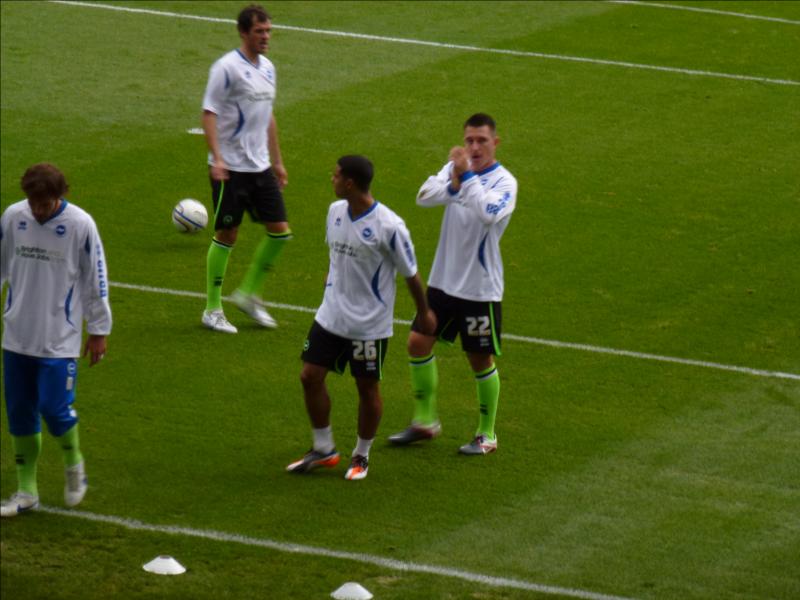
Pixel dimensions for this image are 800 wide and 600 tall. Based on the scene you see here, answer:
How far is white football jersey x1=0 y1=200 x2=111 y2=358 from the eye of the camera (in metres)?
8.67

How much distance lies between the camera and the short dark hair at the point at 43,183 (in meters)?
8.50

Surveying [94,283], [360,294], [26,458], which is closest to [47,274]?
[94,283]

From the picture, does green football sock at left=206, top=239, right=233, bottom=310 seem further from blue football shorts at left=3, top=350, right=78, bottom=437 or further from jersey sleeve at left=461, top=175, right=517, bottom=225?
blue football shorts at left=3, top=350, right=78, bottom=437

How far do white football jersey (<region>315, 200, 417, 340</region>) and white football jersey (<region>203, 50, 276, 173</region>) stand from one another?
10.6ft

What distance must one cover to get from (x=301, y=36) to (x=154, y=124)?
4391 mm

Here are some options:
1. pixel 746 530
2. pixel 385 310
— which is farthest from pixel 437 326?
pixel 746 530

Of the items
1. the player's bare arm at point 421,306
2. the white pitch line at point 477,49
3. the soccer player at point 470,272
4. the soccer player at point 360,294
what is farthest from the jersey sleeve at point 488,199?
the white pitch line at point 477,49

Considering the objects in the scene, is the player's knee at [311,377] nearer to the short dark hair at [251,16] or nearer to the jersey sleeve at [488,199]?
the jersey sleeve at [488,199]

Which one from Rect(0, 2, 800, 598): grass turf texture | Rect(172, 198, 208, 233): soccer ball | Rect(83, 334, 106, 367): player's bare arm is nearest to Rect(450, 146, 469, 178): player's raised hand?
Rect(0, 2, 800, 598): grass turf texture

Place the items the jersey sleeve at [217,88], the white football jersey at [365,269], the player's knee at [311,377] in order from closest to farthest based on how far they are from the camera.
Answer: the white football jersey at [365,269] → the player's knee at [311,377] → the jersey sleeve at [217,88]

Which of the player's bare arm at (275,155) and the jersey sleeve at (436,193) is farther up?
the jersey sleeve at (436,193)

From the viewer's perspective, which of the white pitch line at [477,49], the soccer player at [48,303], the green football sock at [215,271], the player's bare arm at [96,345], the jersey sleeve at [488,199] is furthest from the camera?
the white pitch line at [477,49]

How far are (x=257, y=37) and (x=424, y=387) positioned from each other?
371 centimetres

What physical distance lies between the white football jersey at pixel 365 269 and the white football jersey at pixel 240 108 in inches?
128
